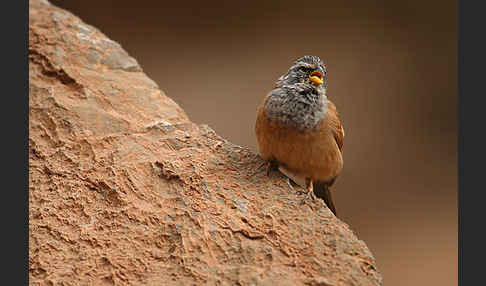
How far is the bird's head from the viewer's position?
3.54m

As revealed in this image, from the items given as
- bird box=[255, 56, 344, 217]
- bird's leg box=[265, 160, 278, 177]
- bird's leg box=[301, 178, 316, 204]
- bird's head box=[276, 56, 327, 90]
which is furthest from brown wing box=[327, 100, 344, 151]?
bird's leg box=[265, 160, 278, 177]

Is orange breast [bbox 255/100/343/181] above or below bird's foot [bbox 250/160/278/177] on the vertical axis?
above

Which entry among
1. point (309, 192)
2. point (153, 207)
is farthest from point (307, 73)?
point (153, 207)

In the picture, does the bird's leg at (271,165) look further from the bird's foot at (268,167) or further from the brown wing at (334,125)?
the brown wing at (334,125)

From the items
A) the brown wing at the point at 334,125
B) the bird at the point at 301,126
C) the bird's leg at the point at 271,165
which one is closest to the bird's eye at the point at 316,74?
the bird at the point at 301,126

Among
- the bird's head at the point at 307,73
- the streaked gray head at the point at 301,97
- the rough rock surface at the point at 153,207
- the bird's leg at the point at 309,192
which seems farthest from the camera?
the bird's head at the point at 307,73

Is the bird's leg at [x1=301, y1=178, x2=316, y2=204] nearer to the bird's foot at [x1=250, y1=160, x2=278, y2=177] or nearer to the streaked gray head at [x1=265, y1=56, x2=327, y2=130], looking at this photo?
the bird's foot at [x1=250, y1=160, x2=278, y2=177]

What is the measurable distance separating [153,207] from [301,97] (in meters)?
1.13

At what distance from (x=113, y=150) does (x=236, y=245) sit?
1033mm

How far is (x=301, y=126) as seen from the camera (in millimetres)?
3396

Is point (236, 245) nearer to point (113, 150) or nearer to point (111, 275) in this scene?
point (111, 275)

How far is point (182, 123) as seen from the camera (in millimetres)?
3738

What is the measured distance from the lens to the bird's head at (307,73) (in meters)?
3.54

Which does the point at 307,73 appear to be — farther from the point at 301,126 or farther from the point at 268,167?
the point at 268,167
